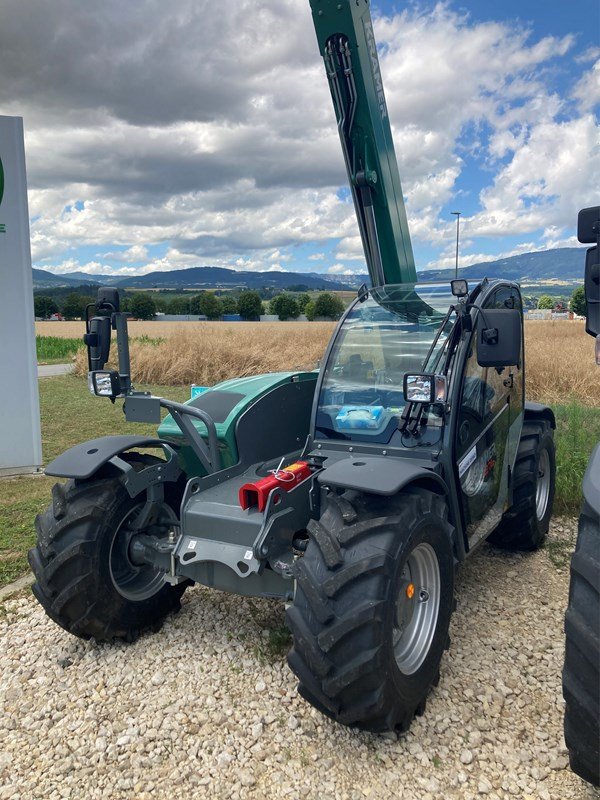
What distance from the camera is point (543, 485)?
18.0ft

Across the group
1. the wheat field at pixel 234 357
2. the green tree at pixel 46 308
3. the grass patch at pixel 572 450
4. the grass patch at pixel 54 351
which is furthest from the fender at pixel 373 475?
the green tree at pixel 46 308

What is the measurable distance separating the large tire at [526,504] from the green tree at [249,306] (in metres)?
37.5

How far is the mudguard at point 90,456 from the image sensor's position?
11.6ft

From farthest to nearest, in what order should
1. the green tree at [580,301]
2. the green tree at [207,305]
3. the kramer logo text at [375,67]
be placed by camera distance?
1. the green tree at [207,305]
2. the kramer logo text at [375,67]
3. the green tree at [580,301]

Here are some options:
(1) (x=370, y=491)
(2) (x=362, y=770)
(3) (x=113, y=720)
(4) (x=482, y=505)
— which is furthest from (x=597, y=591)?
(3) (x=113, y=720)

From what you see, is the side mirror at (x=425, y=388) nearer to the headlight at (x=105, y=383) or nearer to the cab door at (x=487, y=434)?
the cab door at (x=487, y=434)

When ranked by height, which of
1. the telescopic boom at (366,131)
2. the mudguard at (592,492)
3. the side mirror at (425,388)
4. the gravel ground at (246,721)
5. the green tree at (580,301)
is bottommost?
the gravel ground at (246,721)

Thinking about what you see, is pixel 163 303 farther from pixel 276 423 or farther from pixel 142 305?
pixel 276 423

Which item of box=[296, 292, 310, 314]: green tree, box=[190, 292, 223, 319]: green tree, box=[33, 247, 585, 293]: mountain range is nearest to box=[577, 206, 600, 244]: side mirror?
box=[33, 247, 585, 293]: mountain range

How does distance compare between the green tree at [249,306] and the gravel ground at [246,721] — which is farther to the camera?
the green tree at [249,306]

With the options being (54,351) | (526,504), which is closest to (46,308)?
(54,351)

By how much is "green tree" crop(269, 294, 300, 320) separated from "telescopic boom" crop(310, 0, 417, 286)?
1501 inches

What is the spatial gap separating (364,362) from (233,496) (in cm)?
121

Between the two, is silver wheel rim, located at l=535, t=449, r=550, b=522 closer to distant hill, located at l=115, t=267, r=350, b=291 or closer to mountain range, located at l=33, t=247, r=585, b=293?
mountain range, located at l=33, t=247, r=585, b=293
